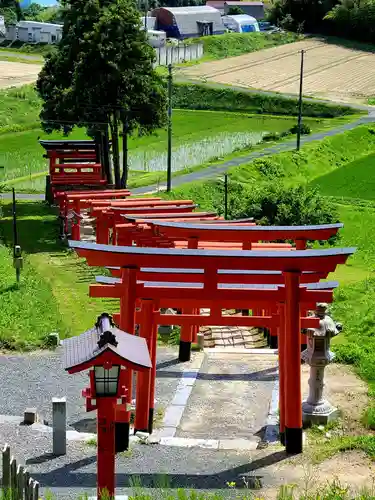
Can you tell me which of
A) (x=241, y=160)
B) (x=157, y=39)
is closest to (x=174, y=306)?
(x=241, y=160)

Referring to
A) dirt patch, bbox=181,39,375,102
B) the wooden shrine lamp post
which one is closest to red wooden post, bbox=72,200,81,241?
the wooden shrine lamp post

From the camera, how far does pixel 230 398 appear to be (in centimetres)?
1783

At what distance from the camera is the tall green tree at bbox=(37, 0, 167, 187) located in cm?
3359

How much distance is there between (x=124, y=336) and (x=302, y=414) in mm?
5776

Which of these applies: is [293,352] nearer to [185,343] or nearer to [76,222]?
[185,343]

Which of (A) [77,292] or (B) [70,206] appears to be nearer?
(A) [77,292]

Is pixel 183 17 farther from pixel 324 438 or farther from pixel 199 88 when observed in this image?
pixel 324 438

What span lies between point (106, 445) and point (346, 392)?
775 centimetres

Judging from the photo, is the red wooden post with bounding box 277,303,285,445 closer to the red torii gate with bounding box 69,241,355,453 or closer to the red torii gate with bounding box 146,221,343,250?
the red torii gate with bounding box 69,241,355,453

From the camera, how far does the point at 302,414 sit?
1582 cm

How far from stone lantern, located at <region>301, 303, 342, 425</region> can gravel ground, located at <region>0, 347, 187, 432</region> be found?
2.88 meters

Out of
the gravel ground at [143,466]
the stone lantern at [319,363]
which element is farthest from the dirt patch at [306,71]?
the gravel ground at [143,466]

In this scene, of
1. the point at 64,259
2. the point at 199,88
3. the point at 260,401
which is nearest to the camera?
the point at 260,401

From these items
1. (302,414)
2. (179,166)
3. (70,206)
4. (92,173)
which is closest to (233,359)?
(302,414)
